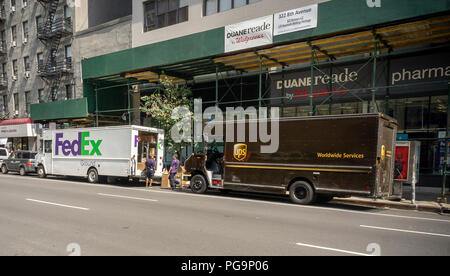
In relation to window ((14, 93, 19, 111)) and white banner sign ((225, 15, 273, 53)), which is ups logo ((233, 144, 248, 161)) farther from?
window ((14, 93, 19, 111))

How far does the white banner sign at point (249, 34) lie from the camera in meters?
14.3

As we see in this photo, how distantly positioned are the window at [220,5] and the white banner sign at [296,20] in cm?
478

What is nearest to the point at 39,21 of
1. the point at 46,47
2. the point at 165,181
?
the point at 46,47

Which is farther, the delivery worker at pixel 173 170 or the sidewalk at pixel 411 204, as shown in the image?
the delivery worker at pixel 173 170

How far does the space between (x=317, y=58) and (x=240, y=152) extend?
6788 mm

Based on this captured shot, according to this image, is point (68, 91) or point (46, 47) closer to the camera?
point (68, 91)

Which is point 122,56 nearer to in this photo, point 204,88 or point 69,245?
point 204,88

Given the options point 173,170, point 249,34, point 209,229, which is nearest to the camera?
point 209,229

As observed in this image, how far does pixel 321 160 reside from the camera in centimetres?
1009

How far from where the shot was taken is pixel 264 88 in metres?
18.1

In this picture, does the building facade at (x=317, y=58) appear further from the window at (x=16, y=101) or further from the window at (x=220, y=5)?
the window at (x=16, y=101)

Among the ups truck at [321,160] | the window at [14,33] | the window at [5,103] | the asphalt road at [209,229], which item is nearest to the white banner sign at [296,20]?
the ups truck at [321,160]

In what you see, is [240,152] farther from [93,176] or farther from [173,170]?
[93,176]


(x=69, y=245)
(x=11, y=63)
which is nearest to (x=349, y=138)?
(x=69, y=245)
